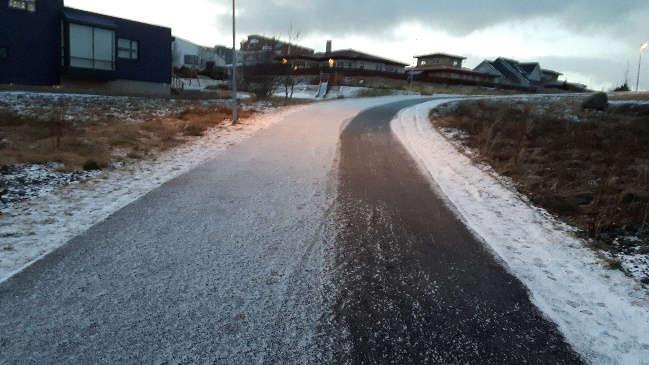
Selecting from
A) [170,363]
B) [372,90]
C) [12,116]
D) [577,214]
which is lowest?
[170,363]

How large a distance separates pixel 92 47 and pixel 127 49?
A: 289 cm

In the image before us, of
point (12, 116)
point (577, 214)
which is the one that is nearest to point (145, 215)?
point (577, 214)

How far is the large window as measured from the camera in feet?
94.8

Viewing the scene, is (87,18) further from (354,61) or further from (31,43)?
(354,61)

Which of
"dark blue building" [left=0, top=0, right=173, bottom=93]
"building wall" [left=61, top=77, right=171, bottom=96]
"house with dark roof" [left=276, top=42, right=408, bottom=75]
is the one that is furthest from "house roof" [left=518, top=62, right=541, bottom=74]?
"building wall" [left=61, top=77, right=171, bottom=96]

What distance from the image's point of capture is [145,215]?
6.09m

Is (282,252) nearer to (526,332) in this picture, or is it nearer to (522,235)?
(526,332)

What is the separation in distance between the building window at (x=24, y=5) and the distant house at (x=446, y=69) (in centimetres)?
5102

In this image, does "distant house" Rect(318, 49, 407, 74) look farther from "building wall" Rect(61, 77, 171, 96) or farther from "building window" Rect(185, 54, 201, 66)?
"building wall" Rect(61, 77, 171, 96)

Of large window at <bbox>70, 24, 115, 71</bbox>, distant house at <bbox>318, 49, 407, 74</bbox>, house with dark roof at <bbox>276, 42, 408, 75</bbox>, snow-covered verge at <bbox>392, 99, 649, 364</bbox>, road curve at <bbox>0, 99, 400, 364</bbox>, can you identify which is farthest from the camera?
distant house at <bbox>318, 49, 407, 74</bbox>

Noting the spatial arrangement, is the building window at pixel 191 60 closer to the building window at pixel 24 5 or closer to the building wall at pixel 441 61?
the building wall at pixel 441 61

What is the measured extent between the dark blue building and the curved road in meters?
27.2

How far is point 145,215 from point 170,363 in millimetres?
3531

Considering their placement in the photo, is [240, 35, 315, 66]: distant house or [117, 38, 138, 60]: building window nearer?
[117, 38, 138, 60]: building window
